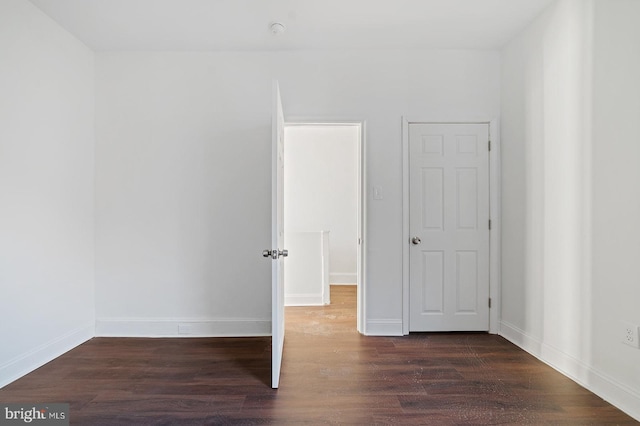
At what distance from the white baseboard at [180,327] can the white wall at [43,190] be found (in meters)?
0.20

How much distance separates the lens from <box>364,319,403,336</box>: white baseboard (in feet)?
10.1

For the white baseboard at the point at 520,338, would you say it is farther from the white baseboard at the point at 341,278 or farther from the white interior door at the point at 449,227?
the white baseboard at the point at 341,278

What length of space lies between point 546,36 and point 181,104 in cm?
312

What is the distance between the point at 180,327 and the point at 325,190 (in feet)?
9.71

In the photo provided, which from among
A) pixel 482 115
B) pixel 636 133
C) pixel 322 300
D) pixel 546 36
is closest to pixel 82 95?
pixel 322 300

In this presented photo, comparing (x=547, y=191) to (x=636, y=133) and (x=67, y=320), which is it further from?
(x=67, y=320)

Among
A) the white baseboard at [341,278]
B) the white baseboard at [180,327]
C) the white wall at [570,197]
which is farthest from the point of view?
the white baseboard at [341,278]

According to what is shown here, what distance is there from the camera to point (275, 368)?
2.09m

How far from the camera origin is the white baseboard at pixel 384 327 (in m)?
3.08

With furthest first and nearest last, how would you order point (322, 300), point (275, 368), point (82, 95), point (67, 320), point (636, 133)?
1. point (322, 300)
2. point (82, 95)
3. point (67, 320)
4. point (275, 368)
5. point (636, 133)

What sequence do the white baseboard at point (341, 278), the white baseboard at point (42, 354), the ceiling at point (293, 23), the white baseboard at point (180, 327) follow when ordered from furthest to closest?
the white baseboard at point (341, 278), the white baseboard at point (180, 327), the ceiling at point (293, 23), the white baseboard at point (42, 354)

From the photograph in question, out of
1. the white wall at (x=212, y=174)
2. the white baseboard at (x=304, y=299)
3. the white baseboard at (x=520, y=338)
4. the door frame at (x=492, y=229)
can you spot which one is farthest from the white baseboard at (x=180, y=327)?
the white baseboard at (x=520, y=338)

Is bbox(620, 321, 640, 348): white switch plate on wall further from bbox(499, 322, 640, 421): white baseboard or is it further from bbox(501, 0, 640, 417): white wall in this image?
bbox(499, 322, 640, 421): white baseboard

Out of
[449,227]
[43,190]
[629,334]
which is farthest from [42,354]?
[629,334]
